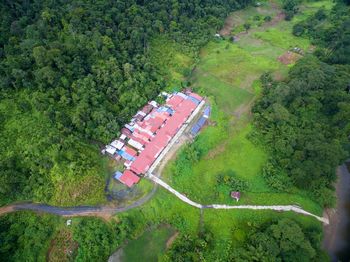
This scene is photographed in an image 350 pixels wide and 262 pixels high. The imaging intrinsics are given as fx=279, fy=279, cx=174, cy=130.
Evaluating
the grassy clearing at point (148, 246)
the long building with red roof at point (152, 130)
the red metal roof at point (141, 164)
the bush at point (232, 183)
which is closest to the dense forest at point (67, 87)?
the long building with red roof at point (152, 130)

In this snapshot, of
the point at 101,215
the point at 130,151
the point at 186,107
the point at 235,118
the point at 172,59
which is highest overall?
the point at 172,59

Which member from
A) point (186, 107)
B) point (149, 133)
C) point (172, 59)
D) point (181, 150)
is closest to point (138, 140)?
point (149, 133)

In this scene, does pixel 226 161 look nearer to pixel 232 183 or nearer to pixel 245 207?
pixel 232 183

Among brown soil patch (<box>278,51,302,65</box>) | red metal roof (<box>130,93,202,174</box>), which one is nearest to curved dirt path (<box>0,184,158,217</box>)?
red metal roof (<box>130,93,202,174</box>)

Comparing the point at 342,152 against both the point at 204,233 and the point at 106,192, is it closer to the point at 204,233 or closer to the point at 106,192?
the point at 204,233

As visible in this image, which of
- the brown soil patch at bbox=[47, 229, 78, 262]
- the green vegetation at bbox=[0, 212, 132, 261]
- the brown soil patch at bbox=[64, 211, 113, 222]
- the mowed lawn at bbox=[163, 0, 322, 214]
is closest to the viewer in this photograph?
the green vegetation at bbox=[0, 212, 132, 261]

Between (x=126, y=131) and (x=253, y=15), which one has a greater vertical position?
(x=253, y=15)

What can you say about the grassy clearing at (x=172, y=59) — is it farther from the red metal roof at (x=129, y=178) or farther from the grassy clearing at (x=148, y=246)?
the grassy clearing at (x=148, y=246)

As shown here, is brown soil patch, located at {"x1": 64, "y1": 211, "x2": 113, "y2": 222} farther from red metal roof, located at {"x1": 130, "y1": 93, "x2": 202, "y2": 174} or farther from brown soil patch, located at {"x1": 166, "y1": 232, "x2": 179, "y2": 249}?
brown soil patch, located at {"x1": 166, "y1": 232, "x2": 179, "y2": 249}
